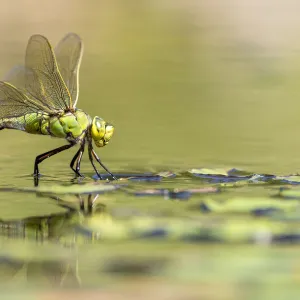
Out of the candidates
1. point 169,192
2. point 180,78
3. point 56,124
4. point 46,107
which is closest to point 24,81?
point 46,107

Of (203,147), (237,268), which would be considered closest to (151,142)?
(203,147)

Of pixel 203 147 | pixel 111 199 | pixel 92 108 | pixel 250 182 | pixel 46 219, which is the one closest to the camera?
pixel 46 219

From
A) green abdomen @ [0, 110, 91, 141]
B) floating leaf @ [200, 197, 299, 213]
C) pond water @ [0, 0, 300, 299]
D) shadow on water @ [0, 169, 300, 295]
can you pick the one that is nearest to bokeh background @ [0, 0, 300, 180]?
pond water @ [0, 0, 300, 299]

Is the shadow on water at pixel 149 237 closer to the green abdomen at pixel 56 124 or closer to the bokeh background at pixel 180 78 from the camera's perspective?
the green abdomen at pixel 56 124

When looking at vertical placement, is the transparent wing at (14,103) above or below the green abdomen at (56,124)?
above

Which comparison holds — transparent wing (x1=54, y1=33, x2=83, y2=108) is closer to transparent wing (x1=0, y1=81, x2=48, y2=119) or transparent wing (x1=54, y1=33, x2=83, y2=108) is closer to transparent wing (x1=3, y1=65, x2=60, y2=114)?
transparent wing (x1=3, y1=65, x2=60, y2=114)

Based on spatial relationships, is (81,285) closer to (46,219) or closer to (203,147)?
(46,219)

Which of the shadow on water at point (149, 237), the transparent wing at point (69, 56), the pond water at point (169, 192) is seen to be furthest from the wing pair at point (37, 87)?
the shadow on water at point (149, 237)
